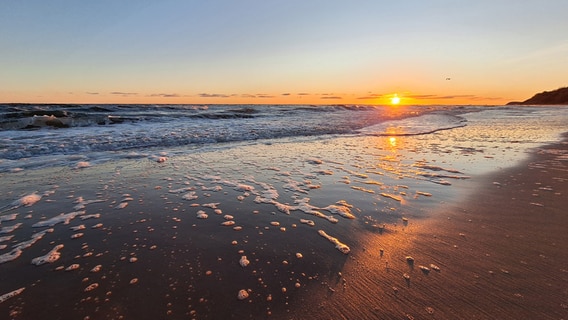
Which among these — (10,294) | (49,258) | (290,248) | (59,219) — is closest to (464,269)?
(290,248)

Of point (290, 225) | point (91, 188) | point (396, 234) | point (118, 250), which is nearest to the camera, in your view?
point (118, 250)

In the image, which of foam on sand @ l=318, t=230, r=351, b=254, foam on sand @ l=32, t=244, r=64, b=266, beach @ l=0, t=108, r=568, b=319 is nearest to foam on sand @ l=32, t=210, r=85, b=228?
beach @ l=0, t=108, r=568, b=319

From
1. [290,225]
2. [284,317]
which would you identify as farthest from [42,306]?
[290,225]

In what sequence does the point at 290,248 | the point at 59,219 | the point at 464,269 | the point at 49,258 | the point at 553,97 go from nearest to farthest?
the point at 464,269
the point at 49,258
the point at 290,248
the point at 59,219
the point at 553,97

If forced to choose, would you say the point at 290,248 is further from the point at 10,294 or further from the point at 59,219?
the point at 59,219

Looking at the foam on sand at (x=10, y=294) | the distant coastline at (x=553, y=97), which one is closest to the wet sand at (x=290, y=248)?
the foam on sand at (x=10, y=294)

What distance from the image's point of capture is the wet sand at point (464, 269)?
1893 mm

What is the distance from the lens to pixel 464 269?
233cm

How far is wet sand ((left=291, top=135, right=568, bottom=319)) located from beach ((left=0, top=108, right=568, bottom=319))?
1 centimetres

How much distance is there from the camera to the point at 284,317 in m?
1.82

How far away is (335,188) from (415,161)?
300 cm

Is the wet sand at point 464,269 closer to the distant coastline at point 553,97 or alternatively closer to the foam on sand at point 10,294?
the foam on sand at point 10,294

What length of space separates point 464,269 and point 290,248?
146 cm

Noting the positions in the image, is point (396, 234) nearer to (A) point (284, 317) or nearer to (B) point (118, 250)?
(A) point (284, 317)
